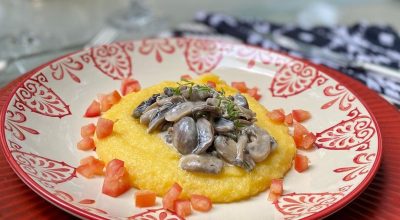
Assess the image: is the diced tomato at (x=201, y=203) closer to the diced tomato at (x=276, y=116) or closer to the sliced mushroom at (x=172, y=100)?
the sliced mushroom at (x=172, y=100)

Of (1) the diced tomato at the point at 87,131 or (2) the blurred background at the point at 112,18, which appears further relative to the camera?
(2) the blurred background at the point at 112,18

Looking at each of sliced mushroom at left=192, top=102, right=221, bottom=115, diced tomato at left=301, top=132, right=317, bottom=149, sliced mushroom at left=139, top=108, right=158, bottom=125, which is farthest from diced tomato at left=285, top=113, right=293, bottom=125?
sliced mushroom at left=139, top=108, right=158, bottom=125

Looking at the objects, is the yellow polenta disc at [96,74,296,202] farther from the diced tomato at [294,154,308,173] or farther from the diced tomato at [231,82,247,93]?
the diced tomato at [231,82,247,93]

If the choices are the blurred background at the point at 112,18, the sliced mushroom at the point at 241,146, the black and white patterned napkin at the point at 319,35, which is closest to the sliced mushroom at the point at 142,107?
the sliced mushroom at the point at 241,146

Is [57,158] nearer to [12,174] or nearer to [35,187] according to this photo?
[12,174]

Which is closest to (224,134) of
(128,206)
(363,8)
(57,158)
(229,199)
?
(229,199)

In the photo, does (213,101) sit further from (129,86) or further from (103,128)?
(129,86)
